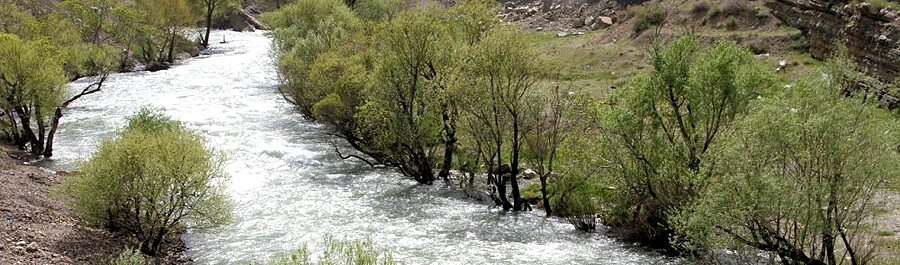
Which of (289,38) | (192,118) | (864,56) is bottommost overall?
(192,118)

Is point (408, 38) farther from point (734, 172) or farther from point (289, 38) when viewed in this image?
point (289, 38)

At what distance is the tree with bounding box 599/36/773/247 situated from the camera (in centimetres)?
2403

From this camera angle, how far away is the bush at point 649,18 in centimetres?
5984

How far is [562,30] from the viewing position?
250ft

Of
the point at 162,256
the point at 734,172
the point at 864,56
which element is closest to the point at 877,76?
the point at 864,56

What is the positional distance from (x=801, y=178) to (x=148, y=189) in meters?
19.4

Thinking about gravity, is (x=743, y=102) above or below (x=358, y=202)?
above

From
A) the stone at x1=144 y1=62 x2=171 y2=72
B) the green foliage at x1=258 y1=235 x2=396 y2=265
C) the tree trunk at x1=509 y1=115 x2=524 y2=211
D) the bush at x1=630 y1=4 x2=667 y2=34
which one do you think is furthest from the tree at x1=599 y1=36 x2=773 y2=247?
the stone at x1=144 y1=62 x2=171 y2=72

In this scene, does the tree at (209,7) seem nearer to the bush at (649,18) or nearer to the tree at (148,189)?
the bush at (649,18)

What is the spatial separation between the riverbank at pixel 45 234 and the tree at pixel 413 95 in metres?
12.1

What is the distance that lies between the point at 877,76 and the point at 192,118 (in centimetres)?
4182

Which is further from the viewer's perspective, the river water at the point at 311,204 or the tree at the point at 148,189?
the river water at the point at 311,204

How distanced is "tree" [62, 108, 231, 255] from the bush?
43973mm

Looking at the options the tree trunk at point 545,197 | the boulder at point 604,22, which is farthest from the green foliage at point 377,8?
the tree trunk at point 545,197
